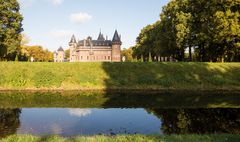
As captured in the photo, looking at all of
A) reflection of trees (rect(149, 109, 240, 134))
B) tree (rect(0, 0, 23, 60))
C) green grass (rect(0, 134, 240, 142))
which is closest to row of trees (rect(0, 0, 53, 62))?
tree (rect(0, 0, 23, 60))

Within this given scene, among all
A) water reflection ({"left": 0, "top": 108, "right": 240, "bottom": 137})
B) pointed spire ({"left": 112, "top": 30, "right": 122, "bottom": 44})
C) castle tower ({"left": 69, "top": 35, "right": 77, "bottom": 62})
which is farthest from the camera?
castle tower ({"left": 69, "top": 35, "right": 77, "bottom": 62})

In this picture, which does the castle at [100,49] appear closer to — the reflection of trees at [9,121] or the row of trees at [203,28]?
the row of trees at [203,28]

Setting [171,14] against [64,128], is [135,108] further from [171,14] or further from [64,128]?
[171,14]

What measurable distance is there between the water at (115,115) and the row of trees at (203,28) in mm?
20402

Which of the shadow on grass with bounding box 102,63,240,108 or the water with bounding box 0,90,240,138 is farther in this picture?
the shadow on grass with bounding box 102,63,240,108

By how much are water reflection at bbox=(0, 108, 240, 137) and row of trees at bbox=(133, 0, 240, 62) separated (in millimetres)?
27253

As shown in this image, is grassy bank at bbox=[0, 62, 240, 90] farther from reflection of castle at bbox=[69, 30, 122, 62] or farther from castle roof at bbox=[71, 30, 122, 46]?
castle roof at bbox=[71, 30, 122, 46]

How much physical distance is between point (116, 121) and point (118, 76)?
19.9m

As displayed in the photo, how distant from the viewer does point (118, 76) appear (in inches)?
1556

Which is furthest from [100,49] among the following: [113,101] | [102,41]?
[113,101]

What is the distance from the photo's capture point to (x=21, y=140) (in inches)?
489

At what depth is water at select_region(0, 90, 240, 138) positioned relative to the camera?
17.0 meters

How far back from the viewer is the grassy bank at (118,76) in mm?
36812

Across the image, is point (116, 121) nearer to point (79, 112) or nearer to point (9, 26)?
point (79, 112)
